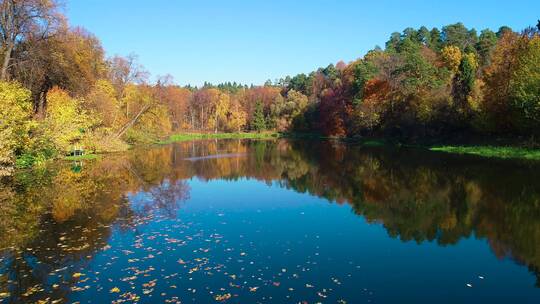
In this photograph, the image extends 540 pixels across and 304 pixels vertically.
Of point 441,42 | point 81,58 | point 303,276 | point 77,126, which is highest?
point 441,42

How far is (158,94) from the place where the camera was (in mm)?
77812

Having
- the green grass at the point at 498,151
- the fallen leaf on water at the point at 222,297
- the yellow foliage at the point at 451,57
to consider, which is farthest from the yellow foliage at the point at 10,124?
the yellow foliage at the point at 451,57

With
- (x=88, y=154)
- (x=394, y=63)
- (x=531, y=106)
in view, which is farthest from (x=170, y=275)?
(x=394, y=63)

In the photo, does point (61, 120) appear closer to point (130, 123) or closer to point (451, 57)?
point (130, 123)

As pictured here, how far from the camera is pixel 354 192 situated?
2462 cm

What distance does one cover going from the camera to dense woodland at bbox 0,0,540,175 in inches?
1378

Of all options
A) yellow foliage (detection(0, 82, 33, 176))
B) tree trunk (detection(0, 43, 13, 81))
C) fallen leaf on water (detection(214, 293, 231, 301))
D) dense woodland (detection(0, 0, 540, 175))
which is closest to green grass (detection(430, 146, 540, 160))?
dense woodland (detection(0, 0, 540, 175))

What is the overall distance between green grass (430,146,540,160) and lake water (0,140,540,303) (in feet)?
47.4

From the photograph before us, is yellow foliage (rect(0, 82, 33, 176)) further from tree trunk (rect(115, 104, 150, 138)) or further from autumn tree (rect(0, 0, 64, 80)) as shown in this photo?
tree trunk (rect(115, 104, 150, 138))

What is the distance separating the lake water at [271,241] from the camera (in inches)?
403

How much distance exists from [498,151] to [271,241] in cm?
3839

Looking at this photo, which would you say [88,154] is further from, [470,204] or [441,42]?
[441,42]

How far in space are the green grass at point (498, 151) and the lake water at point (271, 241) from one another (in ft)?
47.4

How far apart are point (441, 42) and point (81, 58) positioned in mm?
92980
